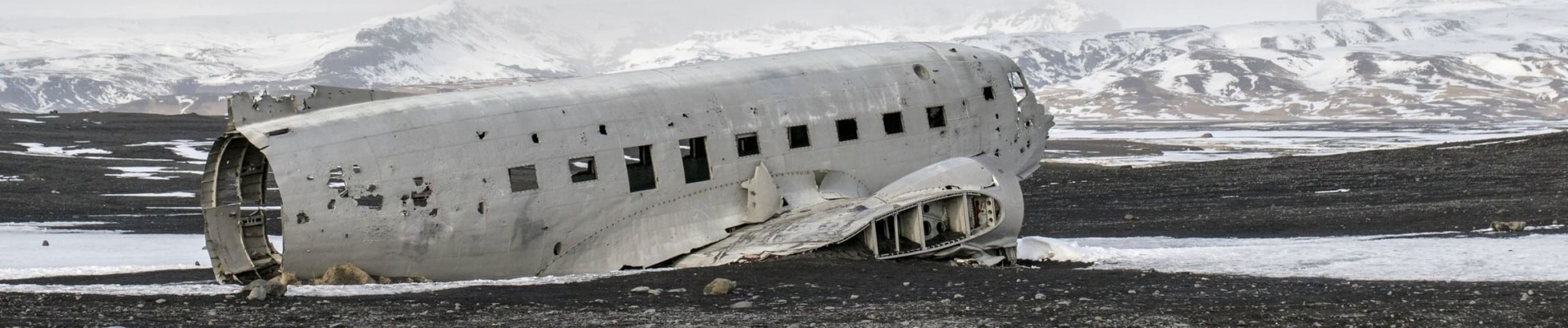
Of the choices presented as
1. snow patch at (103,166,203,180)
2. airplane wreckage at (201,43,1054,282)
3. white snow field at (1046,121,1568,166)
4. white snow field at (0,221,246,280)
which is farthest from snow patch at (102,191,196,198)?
white snow field at (1046,121,1568,166)

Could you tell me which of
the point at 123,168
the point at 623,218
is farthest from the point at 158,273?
the point at 123,168

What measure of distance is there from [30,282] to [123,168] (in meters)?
52.4

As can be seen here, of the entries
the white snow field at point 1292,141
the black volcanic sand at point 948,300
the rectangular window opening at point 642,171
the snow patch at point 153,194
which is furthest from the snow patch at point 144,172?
the rectangular window opening at point 642,171

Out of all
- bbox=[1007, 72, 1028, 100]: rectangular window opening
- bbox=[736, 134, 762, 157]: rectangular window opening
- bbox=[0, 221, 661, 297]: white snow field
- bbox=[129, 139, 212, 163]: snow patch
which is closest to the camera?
bbox=[0, 221, 661, 297]: white snow field

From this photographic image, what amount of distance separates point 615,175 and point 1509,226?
14737 millimetres

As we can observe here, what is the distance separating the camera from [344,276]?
824 inches

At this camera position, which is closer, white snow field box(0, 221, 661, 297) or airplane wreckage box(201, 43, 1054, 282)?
white snow field box(0, 221, 661, 297)

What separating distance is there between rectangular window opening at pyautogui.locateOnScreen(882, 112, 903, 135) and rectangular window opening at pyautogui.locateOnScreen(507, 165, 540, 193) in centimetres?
615

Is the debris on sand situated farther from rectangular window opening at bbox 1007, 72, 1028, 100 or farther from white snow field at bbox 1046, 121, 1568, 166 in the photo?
white snow field at bbox 1046, 121, 1568, 166

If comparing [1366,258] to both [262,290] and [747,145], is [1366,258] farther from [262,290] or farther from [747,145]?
[262,290]

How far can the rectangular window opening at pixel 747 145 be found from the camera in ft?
79.3

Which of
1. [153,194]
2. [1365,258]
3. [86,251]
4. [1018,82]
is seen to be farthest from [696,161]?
[153,194]

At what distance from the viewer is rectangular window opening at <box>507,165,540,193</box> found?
22.0 metres

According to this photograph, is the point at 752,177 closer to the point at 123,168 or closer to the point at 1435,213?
the point at 1435,213
